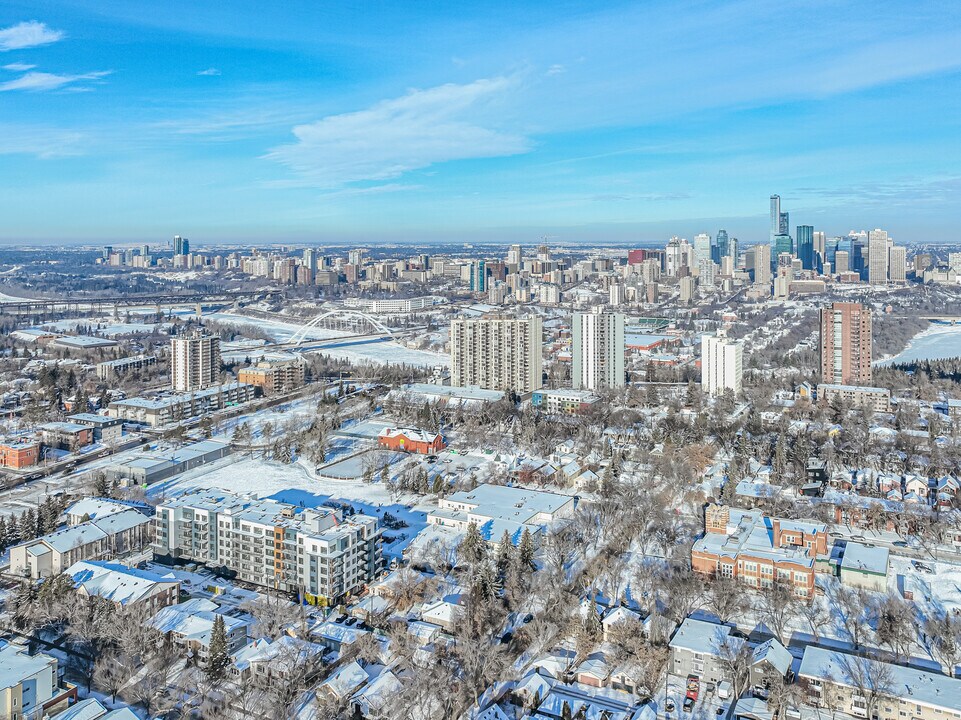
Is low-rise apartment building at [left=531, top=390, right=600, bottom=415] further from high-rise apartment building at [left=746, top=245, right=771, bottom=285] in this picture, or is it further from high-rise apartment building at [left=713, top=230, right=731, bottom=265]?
high-rise apartment building at [left=713, top=230, right=731, bottom=265]

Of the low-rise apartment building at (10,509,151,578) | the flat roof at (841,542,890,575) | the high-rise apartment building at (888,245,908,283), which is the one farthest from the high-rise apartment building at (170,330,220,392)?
the high-rise apartment building at (888,245,908,283)

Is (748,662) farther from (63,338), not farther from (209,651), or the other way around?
(63,338)

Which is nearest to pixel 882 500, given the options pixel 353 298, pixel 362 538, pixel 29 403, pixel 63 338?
pixel 362 538

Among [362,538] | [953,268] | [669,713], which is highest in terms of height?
[953,268]

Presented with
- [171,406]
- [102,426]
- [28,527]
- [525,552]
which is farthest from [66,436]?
[525,552]

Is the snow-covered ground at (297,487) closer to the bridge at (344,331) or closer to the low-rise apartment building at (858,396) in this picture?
the low-rise apartment building at (858,396)

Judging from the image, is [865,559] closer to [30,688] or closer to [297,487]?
[297,487]
